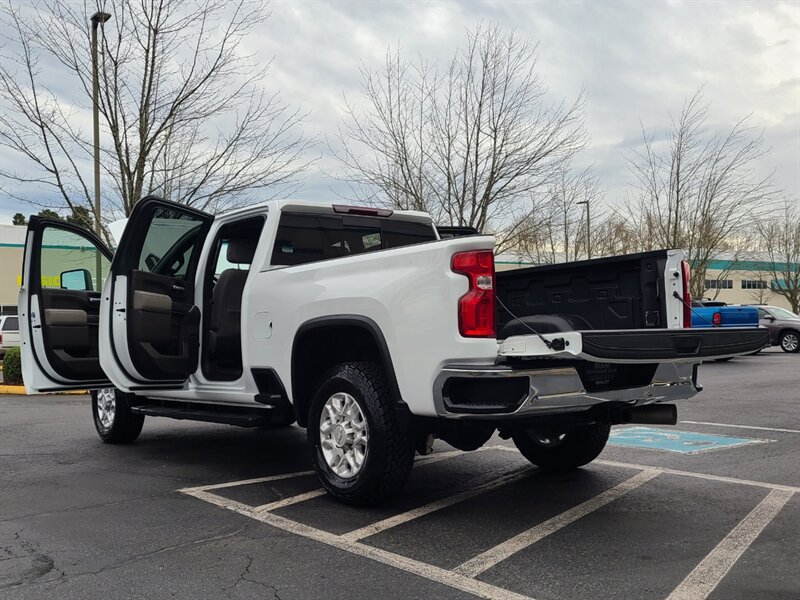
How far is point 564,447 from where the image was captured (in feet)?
19.0

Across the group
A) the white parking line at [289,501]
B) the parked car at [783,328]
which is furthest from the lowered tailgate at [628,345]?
the parked car at [783,328]

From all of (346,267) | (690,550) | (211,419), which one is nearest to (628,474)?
(690,550)

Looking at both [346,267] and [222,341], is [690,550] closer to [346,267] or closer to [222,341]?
[346,267]

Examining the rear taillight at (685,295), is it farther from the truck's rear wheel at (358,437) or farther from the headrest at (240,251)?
the headrest at (240,251)

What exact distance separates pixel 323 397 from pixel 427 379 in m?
1.05

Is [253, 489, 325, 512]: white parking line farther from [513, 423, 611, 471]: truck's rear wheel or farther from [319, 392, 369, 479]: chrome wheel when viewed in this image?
[513, 423, 611, 471]: truck's rear wheel

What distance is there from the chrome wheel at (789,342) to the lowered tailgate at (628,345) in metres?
21.6

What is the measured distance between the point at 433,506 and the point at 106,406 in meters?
4.17

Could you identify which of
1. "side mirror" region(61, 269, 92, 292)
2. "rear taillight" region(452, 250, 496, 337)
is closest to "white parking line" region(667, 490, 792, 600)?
"rear taillight" region(452, 250, 496, 337)

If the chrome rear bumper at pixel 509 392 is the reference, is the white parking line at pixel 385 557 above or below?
below

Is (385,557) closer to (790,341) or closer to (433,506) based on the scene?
(433,506)

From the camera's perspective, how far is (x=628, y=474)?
5793mm

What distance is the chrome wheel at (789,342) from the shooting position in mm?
23547

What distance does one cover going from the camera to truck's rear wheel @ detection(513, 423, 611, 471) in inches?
224
